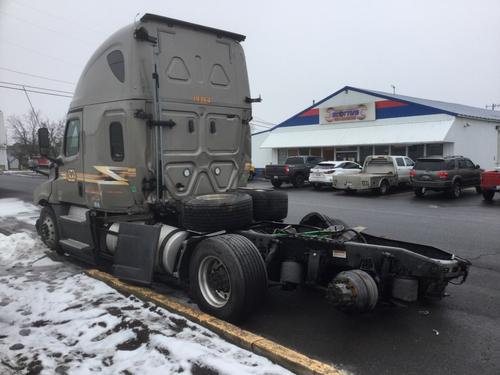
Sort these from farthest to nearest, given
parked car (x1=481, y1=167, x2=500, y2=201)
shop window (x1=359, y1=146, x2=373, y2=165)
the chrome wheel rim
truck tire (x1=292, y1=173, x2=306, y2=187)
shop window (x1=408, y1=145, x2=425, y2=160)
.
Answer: shop window (x1=359, y1=146, x2=373, y2=165)
shop window (x1=408, y1=145, x2=425, y2=160)
truck tire (x1=292, y1=173, x2=306, y2=187)
parked car (x1=481, y1=167, x2=500, y2=201)
the chrome wheel rim

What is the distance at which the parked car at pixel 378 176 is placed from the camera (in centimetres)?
1997

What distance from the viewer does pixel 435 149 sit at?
25625 millimetres

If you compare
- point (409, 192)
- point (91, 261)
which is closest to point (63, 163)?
point (91, 261)

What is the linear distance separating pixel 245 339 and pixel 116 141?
335 centimetres

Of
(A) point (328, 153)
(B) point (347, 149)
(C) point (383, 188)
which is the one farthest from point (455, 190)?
(A) point (328, 153)

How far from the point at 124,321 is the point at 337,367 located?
2144 mm

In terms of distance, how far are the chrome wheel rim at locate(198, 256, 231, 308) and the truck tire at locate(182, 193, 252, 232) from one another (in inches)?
18.8

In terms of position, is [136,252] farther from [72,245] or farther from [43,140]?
[43,140]

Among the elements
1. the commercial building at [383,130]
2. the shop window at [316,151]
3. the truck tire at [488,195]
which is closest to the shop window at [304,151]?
the commercial building at [383,130]

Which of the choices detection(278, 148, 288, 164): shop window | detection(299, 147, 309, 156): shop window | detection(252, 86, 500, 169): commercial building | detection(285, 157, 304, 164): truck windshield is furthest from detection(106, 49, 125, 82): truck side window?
detection(278, 148, 288, 164): shop window

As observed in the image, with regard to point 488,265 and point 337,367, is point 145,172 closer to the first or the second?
point 337,367

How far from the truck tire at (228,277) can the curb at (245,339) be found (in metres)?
0.15

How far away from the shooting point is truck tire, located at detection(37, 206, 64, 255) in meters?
7.42

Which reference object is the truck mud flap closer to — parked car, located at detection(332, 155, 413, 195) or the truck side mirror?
the truck side mirror
